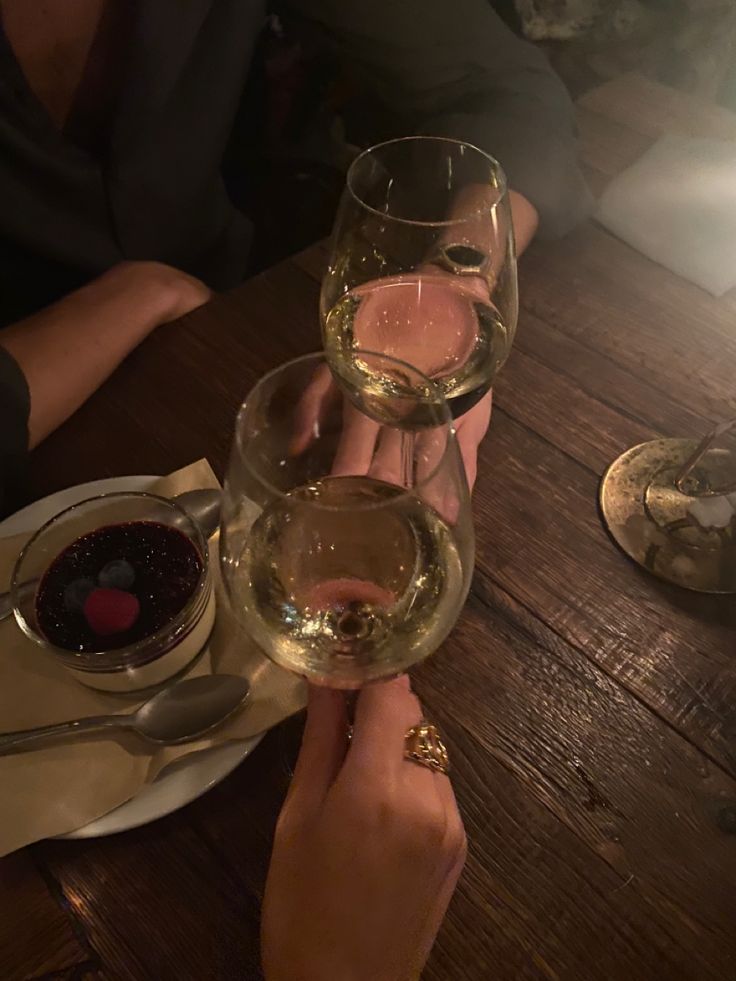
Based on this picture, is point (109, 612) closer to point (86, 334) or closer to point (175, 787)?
point (175, 787)

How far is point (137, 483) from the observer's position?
654 millimetres

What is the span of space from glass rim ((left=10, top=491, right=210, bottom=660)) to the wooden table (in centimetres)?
11

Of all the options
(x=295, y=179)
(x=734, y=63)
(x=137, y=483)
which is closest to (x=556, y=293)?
(x=137, y=483)

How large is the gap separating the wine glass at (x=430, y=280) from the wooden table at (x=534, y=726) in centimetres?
11

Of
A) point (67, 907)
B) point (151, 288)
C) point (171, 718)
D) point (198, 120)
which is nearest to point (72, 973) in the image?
point (67, 907)

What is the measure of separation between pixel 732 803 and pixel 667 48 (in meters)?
1.94

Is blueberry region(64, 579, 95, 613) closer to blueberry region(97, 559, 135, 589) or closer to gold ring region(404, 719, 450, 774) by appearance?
blueberry region(97, 559, 135, 589)

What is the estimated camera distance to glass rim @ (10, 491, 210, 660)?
49 cm

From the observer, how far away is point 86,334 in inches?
31.0

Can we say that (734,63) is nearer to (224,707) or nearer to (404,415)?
(404,415)

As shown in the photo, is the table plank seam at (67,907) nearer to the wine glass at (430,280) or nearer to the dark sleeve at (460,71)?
the wine glass at (430,280)

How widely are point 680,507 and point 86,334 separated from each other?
0.62 m

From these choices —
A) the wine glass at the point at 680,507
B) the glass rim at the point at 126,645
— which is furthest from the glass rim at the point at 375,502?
the wine glass at the point at 680,507

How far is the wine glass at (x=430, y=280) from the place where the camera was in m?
0.61
